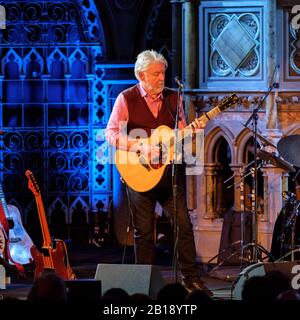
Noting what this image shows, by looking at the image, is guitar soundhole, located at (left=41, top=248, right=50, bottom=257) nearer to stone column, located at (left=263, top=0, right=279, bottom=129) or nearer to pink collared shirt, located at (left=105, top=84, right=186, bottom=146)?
pink collared shirt, located at (left=105, top=84, right=186, bottom=146)

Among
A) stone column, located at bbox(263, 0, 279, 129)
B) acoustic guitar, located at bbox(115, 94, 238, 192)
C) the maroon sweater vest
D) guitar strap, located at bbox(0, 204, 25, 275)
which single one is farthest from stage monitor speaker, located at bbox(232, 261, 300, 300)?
stone column, located at bbox(263, 0, 279, 129)

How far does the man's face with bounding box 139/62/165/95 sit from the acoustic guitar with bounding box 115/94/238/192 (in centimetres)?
31


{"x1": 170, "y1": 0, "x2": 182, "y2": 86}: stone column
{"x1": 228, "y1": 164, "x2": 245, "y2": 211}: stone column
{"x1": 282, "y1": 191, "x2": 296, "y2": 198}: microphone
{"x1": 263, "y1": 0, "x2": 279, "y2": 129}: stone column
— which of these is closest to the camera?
{"x1": 282, "y1": 191, "x2": 296, "y2": 198}: microphone

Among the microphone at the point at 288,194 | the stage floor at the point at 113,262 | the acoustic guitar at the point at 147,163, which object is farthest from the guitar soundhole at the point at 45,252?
the microphone at the point at 288,194

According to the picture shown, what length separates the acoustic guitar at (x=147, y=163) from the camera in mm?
7922

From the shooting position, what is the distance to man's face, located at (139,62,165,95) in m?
7.95

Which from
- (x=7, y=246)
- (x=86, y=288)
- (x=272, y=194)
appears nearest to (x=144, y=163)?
(x=86, y=288)

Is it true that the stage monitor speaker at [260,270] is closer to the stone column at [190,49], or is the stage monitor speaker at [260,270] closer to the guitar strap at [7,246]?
the guitar strap at [7,246]

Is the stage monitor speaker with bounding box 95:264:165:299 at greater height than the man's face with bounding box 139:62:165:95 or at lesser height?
lesser

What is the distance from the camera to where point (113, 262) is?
37.7 feet

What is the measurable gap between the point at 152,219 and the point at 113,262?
350cm

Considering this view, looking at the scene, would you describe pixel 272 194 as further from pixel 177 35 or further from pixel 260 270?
pixel 260 270
